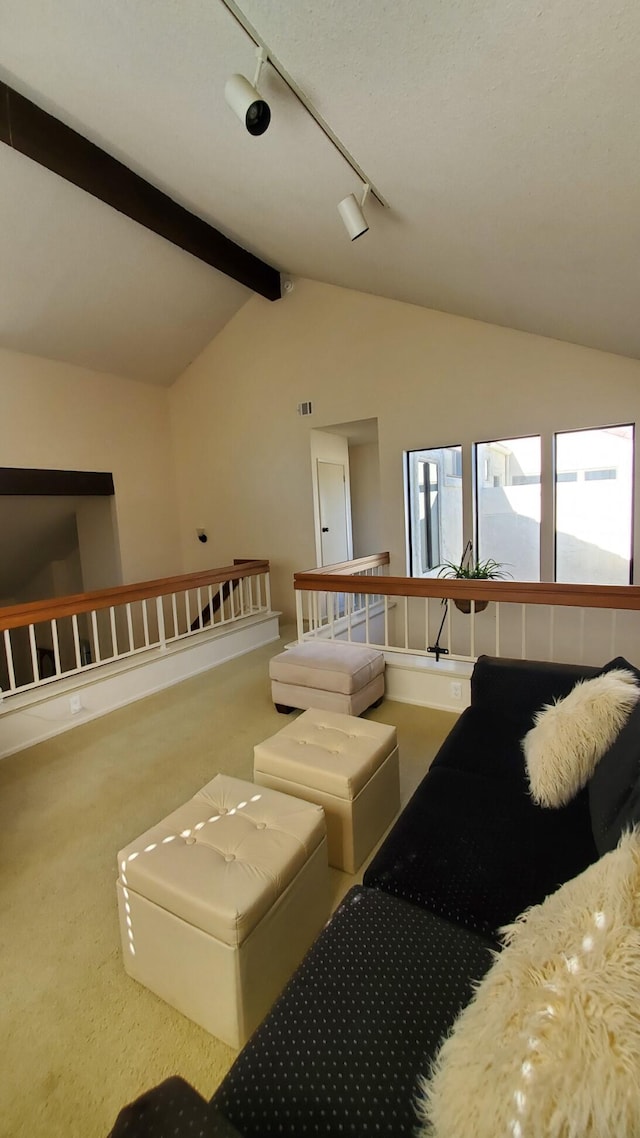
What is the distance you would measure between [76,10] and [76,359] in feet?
11.4

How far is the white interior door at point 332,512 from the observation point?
548 centimetres

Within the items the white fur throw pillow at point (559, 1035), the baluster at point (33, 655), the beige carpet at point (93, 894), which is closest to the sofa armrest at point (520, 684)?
the beige carpet at point (93, 894)

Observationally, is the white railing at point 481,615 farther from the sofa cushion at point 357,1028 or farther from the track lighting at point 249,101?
the track lighting at point 249,101

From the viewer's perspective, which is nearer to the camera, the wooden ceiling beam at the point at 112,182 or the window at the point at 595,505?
the wooden ceiling beam at the point at 112,182

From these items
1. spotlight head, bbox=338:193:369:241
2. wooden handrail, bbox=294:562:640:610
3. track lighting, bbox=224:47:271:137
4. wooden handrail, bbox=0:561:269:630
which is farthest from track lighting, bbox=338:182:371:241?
wooden handrail, bbox=0:561:269:630

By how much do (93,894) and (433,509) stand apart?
4135 mm

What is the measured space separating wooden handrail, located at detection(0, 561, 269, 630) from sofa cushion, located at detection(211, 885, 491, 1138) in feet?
8.83

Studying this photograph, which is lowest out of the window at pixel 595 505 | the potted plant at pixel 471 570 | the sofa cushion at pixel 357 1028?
the sofa cushion at pixel 357 1028

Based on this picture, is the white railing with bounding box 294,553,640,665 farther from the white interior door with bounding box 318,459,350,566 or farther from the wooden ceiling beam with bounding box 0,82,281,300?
the wooden ceiling beam with bounding box 0,82,281,300

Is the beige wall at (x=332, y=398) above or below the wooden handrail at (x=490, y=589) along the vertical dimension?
above

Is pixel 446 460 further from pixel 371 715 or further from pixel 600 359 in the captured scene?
pixel 371 715

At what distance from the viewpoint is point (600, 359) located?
365cm

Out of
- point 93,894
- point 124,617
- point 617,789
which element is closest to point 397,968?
point 617,789

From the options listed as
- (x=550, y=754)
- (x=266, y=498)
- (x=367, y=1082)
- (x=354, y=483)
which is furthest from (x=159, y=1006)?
(x=354, y=483)
